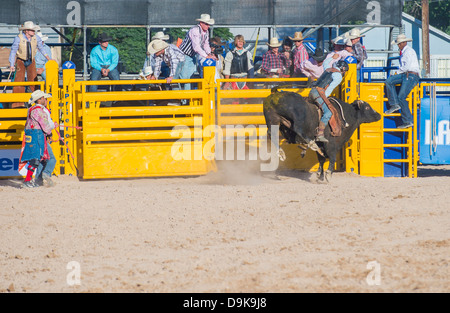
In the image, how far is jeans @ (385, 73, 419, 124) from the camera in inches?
494

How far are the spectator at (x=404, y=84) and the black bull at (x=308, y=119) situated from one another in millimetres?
588

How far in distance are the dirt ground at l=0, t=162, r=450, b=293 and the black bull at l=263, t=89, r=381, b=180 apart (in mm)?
613

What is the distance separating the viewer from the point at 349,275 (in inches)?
258

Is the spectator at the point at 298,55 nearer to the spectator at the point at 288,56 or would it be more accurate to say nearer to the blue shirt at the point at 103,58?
the spectator at the point at 288,56

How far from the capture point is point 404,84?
1255 centimetres

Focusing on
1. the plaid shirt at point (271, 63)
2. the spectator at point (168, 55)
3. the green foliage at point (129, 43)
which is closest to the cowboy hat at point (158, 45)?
the spectator at point (168, 55)

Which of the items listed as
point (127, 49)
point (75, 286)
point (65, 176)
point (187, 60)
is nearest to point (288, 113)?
point (187, 60)

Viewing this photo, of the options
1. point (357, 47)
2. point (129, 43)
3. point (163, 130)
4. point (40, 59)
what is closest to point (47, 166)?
point (163, 130)

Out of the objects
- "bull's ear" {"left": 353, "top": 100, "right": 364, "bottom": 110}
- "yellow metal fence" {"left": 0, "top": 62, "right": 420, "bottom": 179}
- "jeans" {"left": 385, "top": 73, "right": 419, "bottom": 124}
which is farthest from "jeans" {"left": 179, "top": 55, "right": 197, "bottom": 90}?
"jeans" {"left": 385, "top": 73, "right": 419, "bottom": 124}

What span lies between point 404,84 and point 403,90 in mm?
104

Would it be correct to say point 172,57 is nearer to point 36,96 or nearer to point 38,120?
point 36,96

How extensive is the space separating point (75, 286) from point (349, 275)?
244cm

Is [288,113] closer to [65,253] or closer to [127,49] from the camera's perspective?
[65,253]
